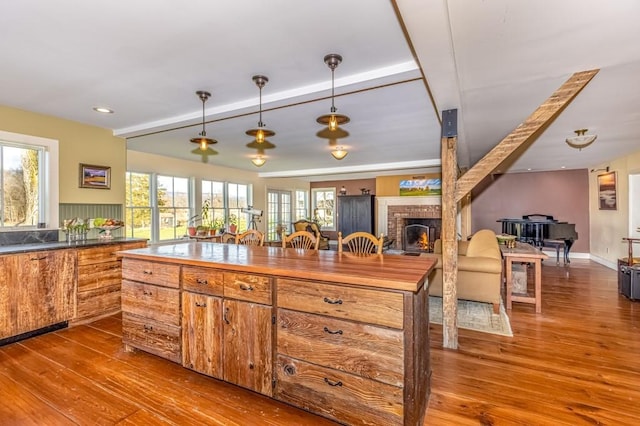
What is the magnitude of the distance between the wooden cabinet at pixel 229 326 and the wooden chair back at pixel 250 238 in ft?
4.47

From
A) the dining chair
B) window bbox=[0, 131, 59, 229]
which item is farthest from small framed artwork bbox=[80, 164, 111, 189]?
the dining chair

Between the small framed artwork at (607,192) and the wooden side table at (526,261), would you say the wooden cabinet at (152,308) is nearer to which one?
the wooden side table at (526,261)

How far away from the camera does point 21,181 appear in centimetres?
373

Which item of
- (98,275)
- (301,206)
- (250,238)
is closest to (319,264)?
(250,238)

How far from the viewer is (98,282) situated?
3744mm

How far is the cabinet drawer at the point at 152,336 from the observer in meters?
2.47

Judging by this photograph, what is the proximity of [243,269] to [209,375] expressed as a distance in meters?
0.88

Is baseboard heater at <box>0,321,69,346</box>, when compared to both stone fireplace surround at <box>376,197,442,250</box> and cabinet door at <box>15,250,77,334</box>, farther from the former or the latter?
stone fireplace surround at <box>376,197,442,250</box>

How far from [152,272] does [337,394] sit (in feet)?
5.86

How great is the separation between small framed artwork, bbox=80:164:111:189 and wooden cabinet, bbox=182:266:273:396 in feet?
9.62

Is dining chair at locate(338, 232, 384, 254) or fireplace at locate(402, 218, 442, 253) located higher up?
dining chair at locate(338, 232, 384, 254)

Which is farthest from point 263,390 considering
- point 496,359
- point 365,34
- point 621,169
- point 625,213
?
point 621,169

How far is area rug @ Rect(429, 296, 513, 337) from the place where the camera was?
337 centimetres

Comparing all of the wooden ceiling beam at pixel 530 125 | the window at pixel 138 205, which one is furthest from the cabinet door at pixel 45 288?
the wooden ceiling beam at pixel 530 125
